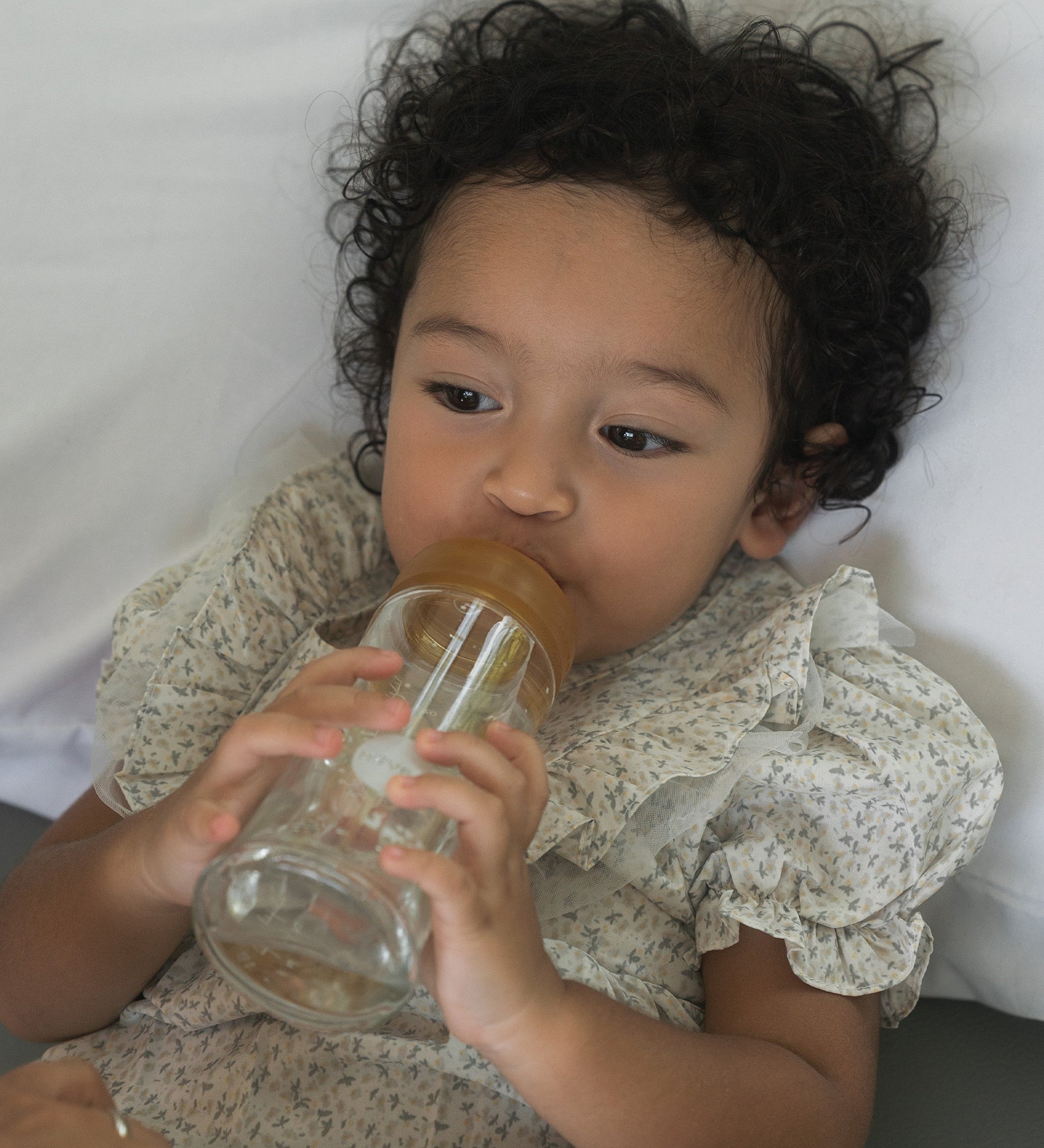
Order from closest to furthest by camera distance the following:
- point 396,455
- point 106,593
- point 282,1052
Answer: point 282,1052 → point 396,455 → point 106,593

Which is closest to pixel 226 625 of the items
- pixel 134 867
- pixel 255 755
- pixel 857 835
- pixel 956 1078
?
pixel 134 867

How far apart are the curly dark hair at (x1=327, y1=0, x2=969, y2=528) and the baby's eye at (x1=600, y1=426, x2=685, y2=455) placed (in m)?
0.14

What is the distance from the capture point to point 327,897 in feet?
2.42

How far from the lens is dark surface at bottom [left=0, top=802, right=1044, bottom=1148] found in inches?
42.9

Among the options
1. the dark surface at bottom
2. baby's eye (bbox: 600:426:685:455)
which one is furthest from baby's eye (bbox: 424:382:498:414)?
the dark surface at bottom

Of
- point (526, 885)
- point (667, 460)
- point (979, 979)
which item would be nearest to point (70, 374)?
point (667, 460)

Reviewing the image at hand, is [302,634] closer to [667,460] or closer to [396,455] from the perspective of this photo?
[396,455]

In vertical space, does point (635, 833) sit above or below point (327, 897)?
below

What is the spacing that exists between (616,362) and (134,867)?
58 centimetres

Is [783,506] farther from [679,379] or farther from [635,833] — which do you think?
[635,833]

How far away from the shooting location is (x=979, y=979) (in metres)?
1.21

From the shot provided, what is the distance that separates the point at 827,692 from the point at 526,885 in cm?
45

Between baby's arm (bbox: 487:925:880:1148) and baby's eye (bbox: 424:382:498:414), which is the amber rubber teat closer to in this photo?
baby's eye (bbox: 424:382:498:414)

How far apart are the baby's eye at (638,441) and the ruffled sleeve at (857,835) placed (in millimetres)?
221
